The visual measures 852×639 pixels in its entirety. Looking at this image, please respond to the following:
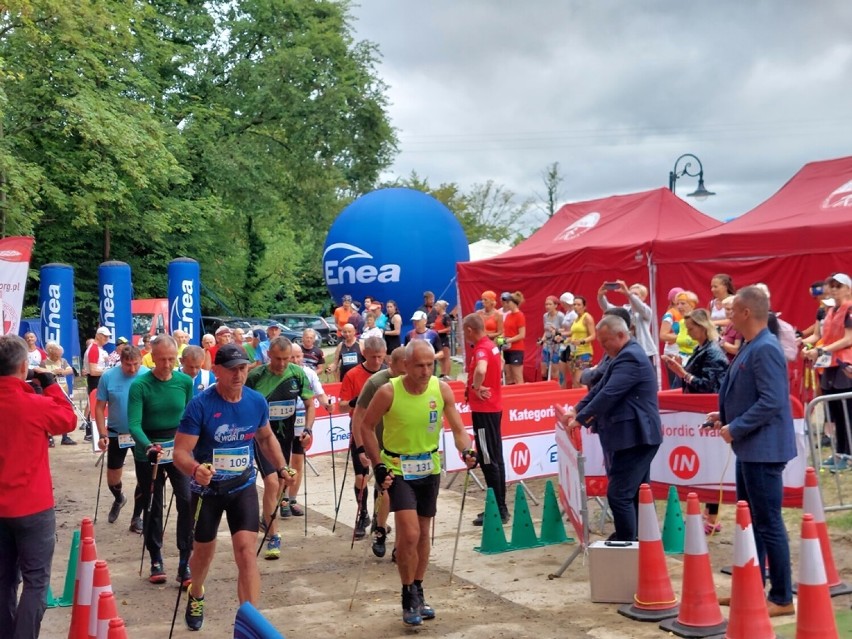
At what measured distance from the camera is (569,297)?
688 inches

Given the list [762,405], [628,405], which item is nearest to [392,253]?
[628,405]

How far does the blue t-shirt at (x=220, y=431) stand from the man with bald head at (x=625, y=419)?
2390 millimetres

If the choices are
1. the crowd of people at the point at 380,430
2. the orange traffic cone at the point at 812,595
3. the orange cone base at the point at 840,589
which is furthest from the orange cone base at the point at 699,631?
the orange cone base at the point at 840,589

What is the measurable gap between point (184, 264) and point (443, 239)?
8069mm

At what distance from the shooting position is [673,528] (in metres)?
8.38

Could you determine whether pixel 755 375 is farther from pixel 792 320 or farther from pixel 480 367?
pixel 792 320

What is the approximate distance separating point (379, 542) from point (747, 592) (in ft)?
12.3

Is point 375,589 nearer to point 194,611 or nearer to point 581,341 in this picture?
point 194,611

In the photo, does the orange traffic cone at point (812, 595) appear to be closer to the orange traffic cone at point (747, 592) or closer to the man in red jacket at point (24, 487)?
the orange traffic cone at point (747, 592)

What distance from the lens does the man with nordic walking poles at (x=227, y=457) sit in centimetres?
638

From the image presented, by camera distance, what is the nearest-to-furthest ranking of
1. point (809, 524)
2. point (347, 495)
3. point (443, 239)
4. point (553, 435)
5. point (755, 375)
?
point (809, 524), point (755, 375), point (553, 435), point (347, 495), point (443, 239)

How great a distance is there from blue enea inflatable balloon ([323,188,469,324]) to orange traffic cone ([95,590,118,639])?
86.0 ft

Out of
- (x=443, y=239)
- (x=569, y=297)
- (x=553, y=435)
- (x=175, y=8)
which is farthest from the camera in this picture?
(x=175, y=8)

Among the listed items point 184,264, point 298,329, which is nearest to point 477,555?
point 184,264
